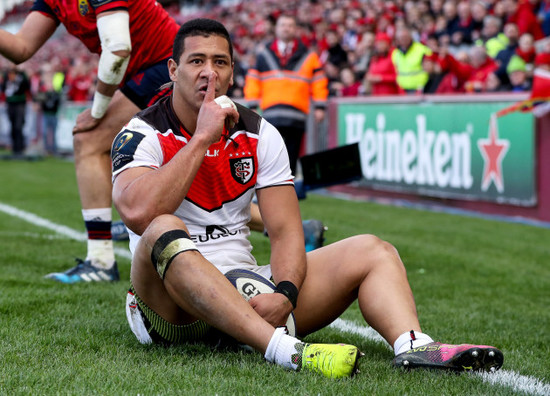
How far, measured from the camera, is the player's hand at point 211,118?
3.05 m

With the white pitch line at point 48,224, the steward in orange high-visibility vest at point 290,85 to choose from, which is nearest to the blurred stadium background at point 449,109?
the white pitch line at point 48,224

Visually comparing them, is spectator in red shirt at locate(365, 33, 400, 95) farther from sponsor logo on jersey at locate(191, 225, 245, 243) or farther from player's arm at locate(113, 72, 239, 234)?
player's arm at locate(113, 72, 239, 234)

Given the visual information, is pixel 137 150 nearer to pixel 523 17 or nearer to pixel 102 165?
pixel 102 165

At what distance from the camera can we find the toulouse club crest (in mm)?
3297

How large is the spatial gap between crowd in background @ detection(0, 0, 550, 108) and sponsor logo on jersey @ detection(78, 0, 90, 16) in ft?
12.0

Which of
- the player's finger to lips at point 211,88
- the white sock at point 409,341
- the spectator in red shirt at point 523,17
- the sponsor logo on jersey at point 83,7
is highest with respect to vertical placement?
the spectator in red shirt at point 523,17

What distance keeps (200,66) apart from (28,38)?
7.22 feet

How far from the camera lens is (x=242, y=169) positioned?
130 inches

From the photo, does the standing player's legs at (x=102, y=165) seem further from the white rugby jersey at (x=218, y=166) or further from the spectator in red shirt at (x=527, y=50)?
the spectator in red shirt at (x=527, y=50)

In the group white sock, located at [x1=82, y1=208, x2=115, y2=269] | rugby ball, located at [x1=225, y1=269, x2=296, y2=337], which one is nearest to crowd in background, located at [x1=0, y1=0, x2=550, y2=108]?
white sock, located at [x1=82, y1=208, x2=115, y2=269]

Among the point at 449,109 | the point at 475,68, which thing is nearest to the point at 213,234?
the point at 449,109

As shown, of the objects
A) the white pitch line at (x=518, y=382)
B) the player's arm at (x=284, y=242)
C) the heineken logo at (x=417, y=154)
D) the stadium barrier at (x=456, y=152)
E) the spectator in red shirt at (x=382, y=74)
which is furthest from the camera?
the spectator in red shirt at (x=382, y=74)

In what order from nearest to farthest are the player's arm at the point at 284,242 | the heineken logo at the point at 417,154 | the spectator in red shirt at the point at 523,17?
the player's arm at the point at 284,242 → the heineken logo at the point at 417,154 → the spectator in red shirt at the point at 523,17

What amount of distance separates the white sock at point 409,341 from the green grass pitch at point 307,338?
84mm
